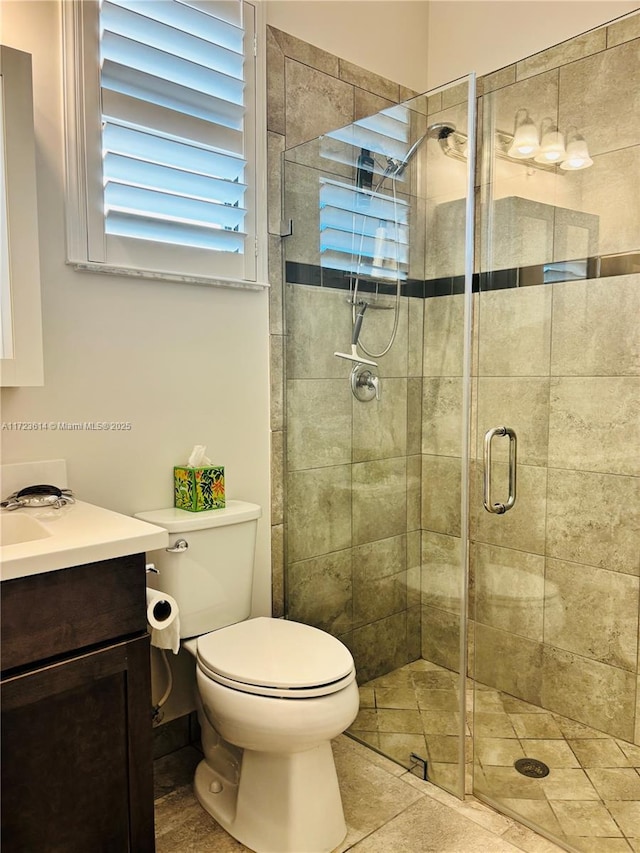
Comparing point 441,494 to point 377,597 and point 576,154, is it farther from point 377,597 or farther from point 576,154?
point 576,154

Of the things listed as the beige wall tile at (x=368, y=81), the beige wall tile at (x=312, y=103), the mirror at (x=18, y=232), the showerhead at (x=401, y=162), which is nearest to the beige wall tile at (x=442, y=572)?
the showerhead at (x=401, y=162)

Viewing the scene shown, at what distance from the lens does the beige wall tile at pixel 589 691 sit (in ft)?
6.11

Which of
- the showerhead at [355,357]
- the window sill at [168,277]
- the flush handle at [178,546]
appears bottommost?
the flush handle at [178,546]

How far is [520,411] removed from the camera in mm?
1946

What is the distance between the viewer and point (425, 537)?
1943mm

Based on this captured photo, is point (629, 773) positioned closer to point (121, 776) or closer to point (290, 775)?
Result: point (290, 775)

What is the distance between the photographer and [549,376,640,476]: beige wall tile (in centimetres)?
183

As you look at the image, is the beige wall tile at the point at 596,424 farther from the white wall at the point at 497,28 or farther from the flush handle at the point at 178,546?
the white wall at the point at 497,28

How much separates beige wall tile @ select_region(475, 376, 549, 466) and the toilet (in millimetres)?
778

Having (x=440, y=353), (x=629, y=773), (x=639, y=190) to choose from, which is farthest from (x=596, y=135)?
(x=629, y=773)

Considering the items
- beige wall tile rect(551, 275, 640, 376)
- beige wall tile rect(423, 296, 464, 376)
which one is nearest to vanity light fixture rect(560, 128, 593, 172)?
beige wall tile rect(551, 275, 640, 376)

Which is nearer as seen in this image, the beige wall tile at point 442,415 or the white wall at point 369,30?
the beige wall tile at point 442,415

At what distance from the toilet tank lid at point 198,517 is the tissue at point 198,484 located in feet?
0.08

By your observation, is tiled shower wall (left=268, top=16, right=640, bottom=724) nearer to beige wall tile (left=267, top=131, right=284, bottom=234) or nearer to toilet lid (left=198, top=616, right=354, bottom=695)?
beige wall tile (left=267, top=131, right=284, bottom=234)
